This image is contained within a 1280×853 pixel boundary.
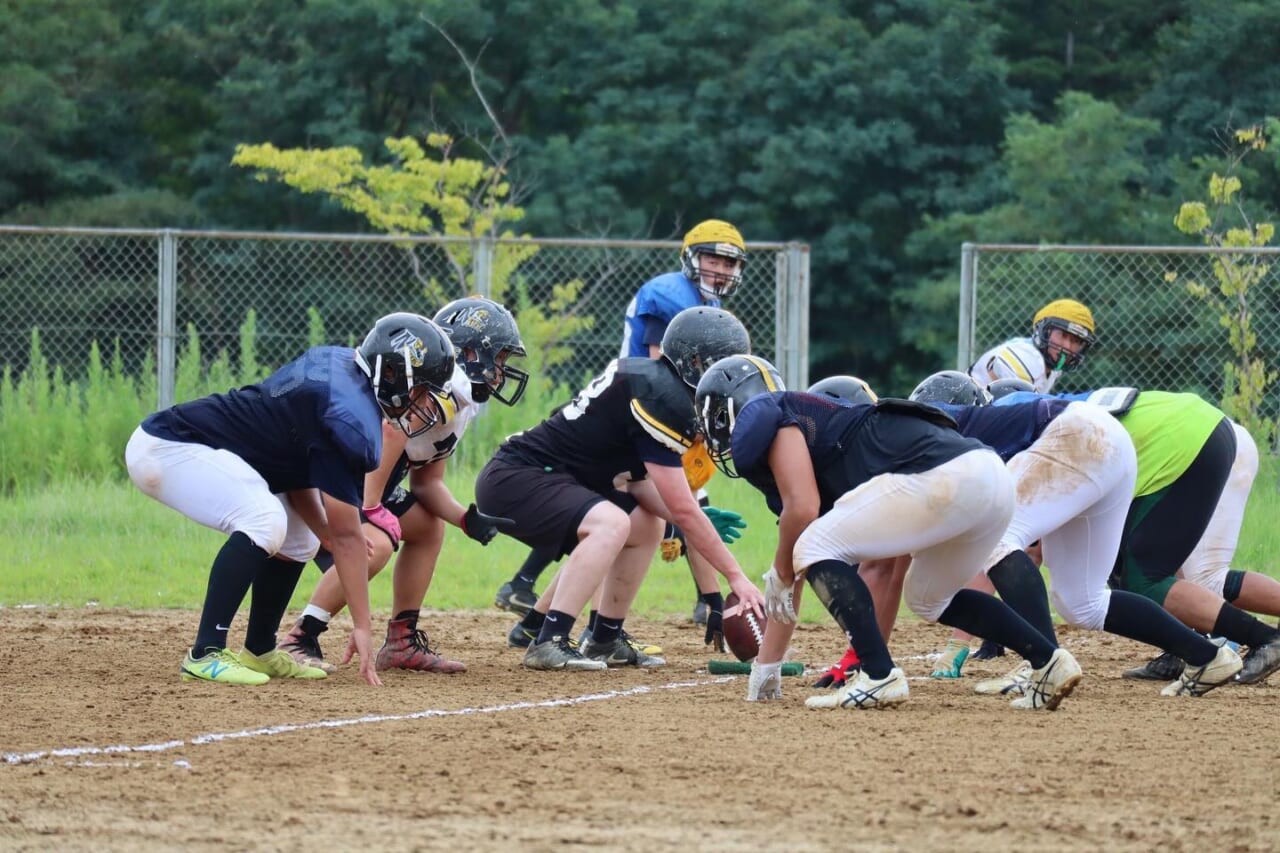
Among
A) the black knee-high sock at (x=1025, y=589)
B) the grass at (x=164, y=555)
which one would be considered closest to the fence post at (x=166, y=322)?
the grass at (x=164, y=555)

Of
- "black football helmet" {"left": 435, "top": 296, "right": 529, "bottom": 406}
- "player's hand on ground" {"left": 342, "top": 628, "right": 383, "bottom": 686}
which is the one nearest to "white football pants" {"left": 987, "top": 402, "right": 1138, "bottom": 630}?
"black football helmet" {"left": 435, "top": 296, "right": 529, "bottom": 406}

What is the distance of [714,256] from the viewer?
10.4 meters

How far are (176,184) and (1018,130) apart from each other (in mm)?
16006

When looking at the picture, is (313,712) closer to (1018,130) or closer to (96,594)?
(96,594)

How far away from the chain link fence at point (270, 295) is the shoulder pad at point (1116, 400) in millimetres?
5588

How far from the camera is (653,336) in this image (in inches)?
409

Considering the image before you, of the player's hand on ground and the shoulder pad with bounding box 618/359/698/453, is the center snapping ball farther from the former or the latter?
the player's hand on ground

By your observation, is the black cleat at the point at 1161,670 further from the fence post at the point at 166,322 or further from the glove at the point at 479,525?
the fence post at the point at 166,322

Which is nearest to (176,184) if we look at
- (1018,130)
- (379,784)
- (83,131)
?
(83,131)

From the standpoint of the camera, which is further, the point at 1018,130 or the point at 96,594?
the point at 1018,130

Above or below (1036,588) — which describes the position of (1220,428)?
above

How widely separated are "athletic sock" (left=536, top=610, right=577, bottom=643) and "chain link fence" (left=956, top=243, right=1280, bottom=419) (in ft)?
18.1

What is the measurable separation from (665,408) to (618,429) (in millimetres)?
479

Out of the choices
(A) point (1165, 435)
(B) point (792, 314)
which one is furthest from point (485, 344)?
(B) point (792, 314)
